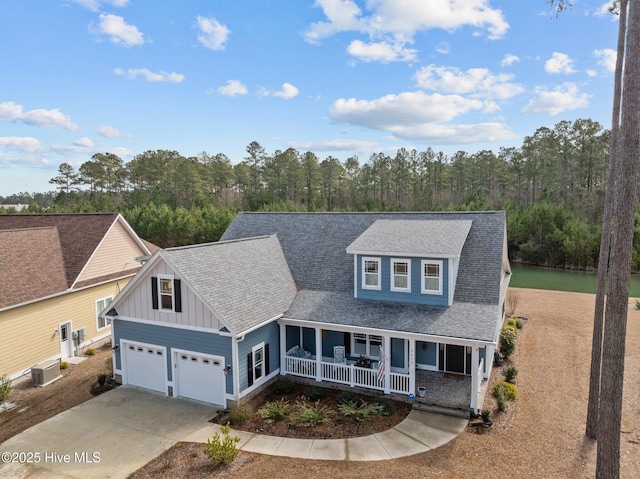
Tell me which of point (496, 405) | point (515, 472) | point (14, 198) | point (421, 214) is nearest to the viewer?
point (515, 472)

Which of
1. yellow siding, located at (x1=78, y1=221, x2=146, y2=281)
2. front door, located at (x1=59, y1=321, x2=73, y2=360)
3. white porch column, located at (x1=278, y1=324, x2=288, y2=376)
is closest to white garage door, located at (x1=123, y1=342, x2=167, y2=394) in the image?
white porch column, located at (x1=278, y1=324, x2=288, y2=376)

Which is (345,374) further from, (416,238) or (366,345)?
(416,238)

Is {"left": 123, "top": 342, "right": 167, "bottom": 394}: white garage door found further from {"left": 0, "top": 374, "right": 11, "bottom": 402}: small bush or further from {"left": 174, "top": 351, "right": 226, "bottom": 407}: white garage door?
{"left": 0, "top": 374, "right": 11, "bottom": 402}: small bush

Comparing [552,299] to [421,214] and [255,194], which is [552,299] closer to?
[421,214]

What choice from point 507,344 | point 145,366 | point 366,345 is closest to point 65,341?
point 145,366

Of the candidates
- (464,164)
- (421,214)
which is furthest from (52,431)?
(464,164)

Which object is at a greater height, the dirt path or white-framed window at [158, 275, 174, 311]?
white-framed window at [158, 275, 174, 311]
